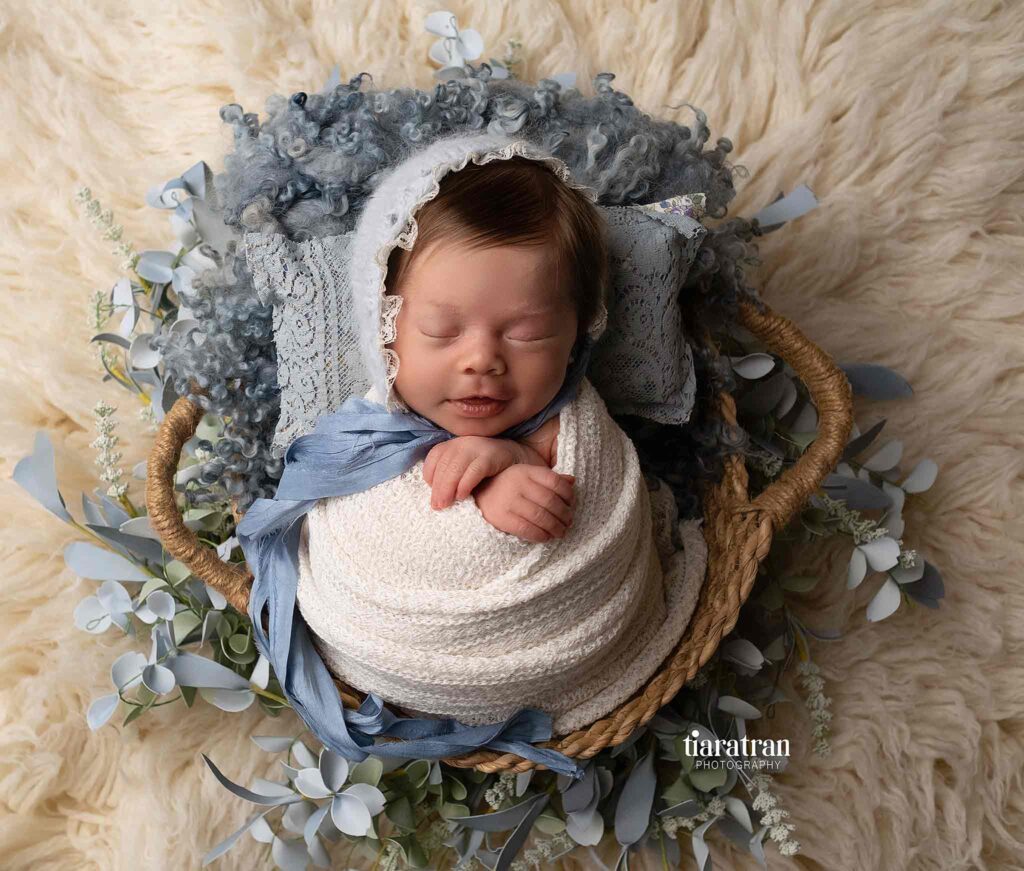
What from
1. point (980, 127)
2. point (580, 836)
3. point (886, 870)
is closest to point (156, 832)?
point (580, 836)

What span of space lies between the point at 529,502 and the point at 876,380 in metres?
0.71

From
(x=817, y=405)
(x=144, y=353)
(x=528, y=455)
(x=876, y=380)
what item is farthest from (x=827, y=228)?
(x=144, y=353)

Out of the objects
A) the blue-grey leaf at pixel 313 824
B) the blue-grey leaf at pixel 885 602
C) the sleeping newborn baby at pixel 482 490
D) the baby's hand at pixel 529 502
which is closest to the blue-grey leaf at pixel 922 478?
the blue-grey leaf at pixel 885 602

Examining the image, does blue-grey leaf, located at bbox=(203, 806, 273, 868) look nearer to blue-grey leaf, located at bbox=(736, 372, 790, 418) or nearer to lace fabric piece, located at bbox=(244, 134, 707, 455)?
lace fabric piece, located at bbox=(244, 134, 707, 455)

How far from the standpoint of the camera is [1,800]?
1276 mm

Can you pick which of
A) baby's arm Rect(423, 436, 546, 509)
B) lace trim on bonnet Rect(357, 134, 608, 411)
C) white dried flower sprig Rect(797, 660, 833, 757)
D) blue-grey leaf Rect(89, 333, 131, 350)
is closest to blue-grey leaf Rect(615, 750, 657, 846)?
white dried flower sprig Rect(797, 660, 833, 757)

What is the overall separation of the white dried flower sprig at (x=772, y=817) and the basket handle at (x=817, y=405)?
1.08ft

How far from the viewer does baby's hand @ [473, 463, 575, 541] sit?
41.0 inches

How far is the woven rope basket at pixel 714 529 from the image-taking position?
1155 mm

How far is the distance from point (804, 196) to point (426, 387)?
0.66 metres

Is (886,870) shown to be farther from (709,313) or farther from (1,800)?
(1,800)

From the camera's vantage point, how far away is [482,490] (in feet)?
3.59

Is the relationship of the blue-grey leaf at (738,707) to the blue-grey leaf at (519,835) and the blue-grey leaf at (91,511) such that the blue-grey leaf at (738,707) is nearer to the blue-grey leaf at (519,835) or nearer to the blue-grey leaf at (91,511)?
the blue-grey leaf at (519,835)

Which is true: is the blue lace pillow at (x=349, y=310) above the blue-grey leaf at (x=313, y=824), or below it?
above
